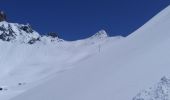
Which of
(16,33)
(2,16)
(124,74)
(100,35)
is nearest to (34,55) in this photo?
(100,35)

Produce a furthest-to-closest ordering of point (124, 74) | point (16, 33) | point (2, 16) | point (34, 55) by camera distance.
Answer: point (2, 16)
point (16, 33)
point (34, 55)
point (124, 74)

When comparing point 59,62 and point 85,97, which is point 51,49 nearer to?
point 59,62

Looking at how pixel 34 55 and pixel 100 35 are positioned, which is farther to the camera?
pixel 100 35

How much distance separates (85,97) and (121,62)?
10.7ft

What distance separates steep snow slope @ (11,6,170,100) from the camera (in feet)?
36.2

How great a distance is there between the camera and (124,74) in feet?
42.7

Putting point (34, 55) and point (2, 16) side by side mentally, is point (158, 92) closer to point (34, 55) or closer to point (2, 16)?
point (34, 55)

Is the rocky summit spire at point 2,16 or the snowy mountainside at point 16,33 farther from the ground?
the rocky summit spire at point 2,16

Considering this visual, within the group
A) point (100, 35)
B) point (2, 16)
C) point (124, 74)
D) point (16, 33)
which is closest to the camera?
point (124, 74)

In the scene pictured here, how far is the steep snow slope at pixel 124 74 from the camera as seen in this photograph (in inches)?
434

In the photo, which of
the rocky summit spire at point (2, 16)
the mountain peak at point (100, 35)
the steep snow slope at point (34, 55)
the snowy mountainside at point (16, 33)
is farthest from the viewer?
the rocky summit spire at point (2, 16)

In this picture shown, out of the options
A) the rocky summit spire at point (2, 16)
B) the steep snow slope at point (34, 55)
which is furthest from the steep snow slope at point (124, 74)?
the rocky summit spire at point (2, 16)

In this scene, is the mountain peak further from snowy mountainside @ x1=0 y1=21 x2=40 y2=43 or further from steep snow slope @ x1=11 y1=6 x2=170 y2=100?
steep snow slope @ x1=11 y1=6 x2=170 y2=100

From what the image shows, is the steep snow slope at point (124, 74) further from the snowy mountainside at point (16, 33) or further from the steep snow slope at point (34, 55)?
the snowy mountainside at point (16, 33)
